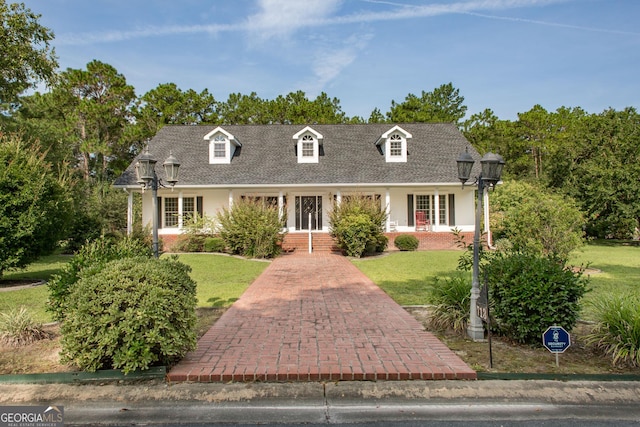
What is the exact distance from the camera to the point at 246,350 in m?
5.23

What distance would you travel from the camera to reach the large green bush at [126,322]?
422 centimetres

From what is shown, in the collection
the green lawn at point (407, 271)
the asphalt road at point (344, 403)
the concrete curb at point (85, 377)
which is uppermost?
the green lawn at point (407, 271)

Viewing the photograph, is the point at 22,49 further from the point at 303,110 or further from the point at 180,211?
the point at 303,110

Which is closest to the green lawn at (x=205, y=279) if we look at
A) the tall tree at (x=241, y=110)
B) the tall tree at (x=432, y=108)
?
the tall tree at (x=241, y=110)

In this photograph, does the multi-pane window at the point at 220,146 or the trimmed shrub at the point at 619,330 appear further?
the multi-pane window at the point at 220,146

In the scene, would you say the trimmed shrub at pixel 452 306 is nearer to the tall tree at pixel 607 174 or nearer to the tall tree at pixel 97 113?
the tall tree at pixel 607 174

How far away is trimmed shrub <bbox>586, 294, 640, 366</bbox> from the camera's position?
471 centimetres

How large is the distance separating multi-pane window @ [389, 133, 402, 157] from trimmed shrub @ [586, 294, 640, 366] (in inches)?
693

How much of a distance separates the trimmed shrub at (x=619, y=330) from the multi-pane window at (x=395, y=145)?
17605mm

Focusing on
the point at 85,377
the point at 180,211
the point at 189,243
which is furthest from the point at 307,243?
the point at 85,377

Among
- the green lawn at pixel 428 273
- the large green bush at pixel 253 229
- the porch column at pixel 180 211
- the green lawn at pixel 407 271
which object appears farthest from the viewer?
the porch column at pixel 180 211

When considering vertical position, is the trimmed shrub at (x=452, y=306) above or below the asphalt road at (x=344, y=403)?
above

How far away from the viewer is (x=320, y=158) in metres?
22.4

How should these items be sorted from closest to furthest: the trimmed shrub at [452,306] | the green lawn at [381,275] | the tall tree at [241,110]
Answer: the trimmed shrub at [452,306] → the green lawn at [381,275] → the tall tree at [241,110]
